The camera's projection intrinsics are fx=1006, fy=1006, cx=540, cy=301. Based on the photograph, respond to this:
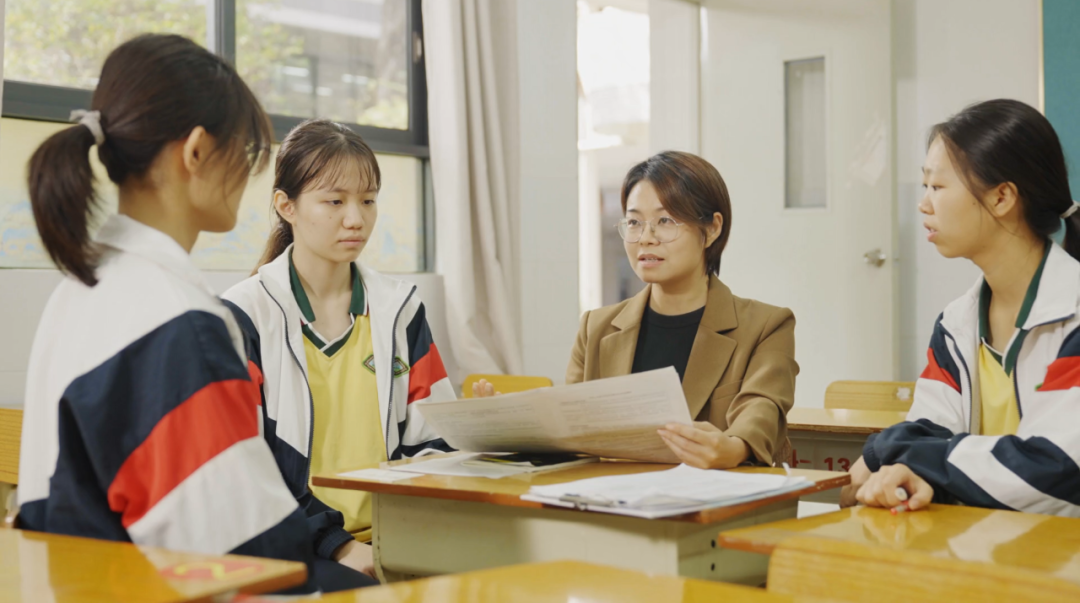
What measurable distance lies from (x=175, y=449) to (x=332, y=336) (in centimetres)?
95

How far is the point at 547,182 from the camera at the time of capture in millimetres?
4277

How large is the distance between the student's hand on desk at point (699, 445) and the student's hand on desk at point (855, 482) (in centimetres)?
19

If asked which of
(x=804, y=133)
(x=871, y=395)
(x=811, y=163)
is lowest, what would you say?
(x=871, y=395)

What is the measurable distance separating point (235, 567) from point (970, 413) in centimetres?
121

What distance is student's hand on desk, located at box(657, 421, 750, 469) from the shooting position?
1462 mm

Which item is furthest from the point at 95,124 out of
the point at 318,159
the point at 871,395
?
the point at 871,395

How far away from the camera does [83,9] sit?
10.2 ft

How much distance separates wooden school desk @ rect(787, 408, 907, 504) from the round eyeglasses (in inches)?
29.0

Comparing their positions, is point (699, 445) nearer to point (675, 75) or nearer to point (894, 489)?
point (894, 489)

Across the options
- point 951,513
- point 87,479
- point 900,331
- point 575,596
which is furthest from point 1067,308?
point 900,331

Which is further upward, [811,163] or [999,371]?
[811,163]

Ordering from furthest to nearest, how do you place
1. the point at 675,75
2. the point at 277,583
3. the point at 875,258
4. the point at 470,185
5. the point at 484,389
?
the point at 675,75 < the point at 875,258 < the point at 470,185 < the point at 484,389 < the point at 277,583

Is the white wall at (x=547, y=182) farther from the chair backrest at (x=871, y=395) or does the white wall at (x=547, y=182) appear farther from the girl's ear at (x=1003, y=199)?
the girl's ear at (x=1003, y=199)

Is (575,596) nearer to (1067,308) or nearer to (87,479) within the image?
(87,479)
